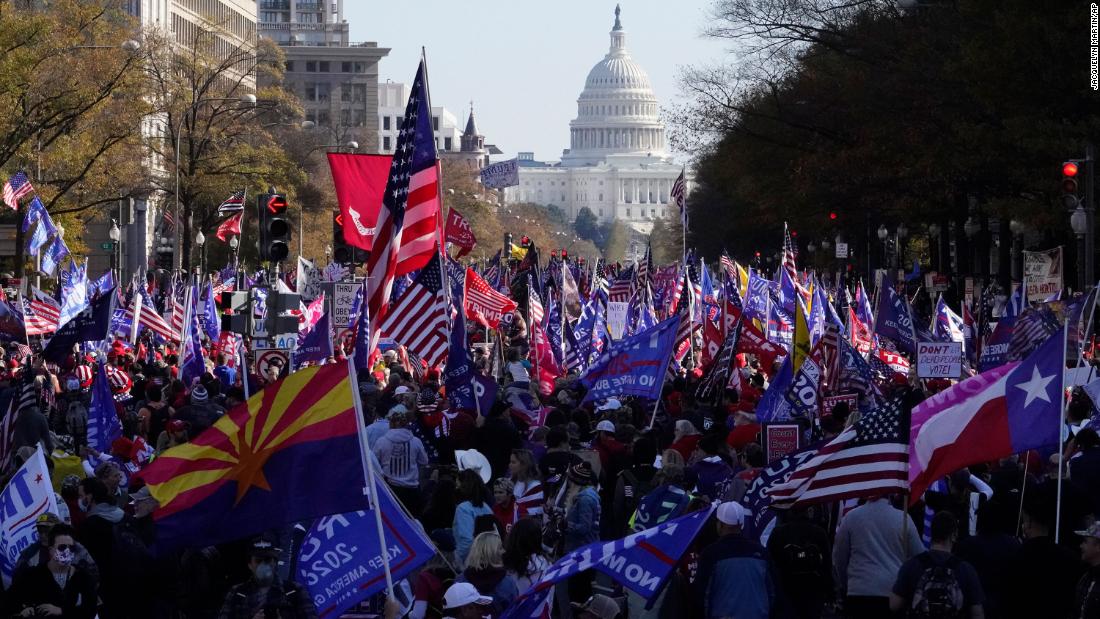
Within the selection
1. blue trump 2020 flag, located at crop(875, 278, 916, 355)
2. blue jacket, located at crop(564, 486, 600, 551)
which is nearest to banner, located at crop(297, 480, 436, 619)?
blue jacket, located at crop(564, 486, 600, 551)

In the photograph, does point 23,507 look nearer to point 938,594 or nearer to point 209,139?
point 938,594

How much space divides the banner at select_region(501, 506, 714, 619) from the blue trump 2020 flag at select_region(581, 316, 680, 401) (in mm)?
6915

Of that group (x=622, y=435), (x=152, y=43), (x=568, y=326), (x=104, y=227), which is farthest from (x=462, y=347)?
(x=104, y=227)

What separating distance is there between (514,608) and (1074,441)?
576 centimetres

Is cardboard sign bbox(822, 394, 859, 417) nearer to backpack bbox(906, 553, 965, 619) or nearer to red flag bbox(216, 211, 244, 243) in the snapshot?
backpack bbox(906, 553, 965, 619)

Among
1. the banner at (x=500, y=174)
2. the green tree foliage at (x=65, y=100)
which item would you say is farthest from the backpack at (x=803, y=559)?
the banner at (x=500, y=174)

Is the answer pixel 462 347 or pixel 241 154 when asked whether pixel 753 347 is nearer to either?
pixel 462 347

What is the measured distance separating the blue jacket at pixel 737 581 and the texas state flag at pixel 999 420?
1.05 metres

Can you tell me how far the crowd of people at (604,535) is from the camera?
9.34 metres

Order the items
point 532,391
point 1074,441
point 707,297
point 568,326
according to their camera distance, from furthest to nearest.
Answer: point 707,297 → point 568,326 → point 532,391 → point 1074,441

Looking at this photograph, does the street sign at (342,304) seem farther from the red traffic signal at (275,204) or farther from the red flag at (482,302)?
the red traffic signal at (275,204)

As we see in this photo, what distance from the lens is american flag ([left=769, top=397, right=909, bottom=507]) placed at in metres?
9.77

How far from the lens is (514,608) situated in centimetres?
864

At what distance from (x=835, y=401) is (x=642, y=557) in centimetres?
790
